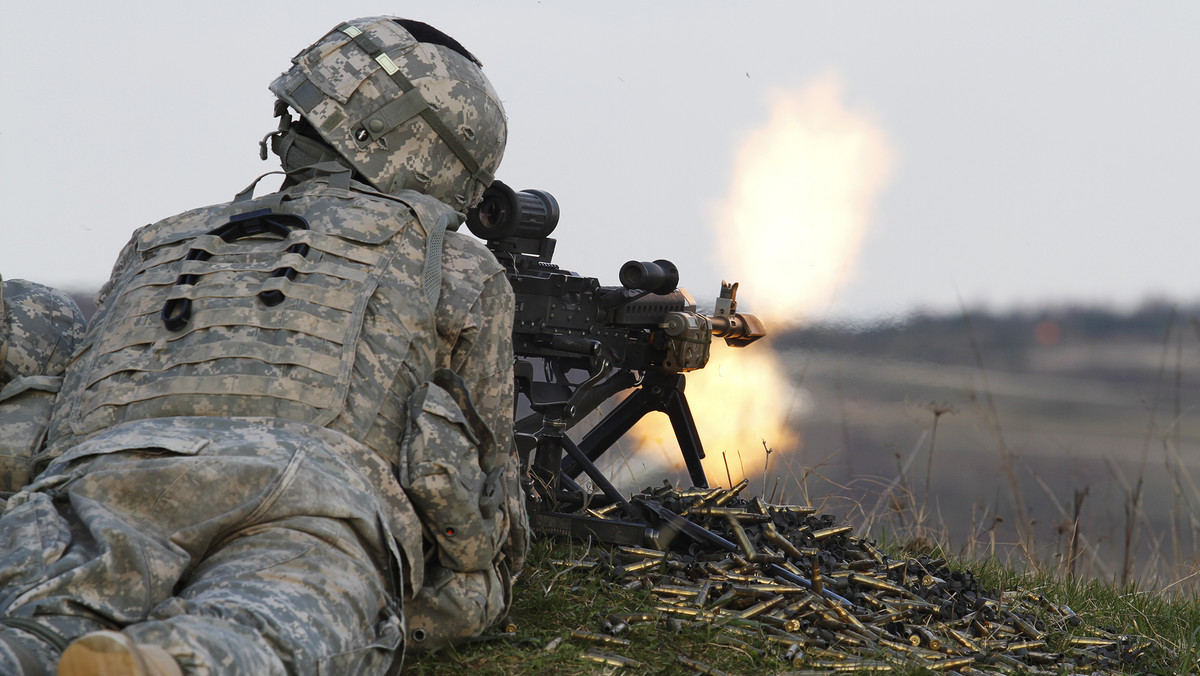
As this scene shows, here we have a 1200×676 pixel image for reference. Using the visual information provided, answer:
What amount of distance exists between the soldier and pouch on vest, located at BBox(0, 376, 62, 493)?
0.33 feet

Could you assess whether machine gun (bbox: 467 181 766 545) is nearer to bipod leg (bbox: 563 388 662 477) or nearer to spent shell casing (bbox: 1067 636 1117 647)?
bipod leg (bbox: 563 388 662 477)

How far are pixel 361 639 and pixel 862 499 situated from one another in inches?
201

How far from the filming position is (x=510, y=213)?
5477mm

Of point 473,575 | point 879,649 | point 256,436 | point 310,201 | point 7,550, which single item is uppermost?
point 310,201

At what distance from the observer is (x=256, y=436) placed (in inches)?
119

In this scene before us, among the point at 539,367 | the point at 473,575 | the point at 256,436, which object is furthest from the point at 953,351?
the point at 256,436

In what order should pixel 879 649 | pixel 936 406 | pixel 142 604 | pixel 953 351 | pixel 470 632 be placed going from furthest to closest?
1. pixel 953 351
2. pixel 936 406
3. pixel 879 649
4. pixel 470 632
5. pixel 142 604

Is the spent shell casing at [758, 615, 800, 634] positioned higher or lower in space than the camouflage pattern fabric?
lower

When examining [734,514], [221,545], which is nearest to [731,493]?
[734,514]

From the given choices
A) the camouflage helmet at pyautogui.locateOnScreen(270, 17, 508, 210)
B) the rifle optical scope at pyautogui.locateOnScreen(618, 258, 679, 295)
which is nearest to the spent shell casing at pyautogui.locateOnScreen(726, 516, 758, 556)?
the rifle optical scope at pyautogui.locateOnScreen(618, 258, 679, 295)

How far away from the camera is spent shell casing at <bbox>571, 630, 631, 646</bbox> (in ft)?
13.4

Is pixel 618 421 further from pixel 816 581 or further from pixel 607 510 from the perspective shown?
pixel 816 581

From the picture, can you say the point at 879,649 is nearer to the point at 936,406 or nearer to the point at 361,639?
the point at 361,639

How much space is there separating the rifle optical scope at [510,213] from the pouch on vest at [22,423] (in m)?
2.35
